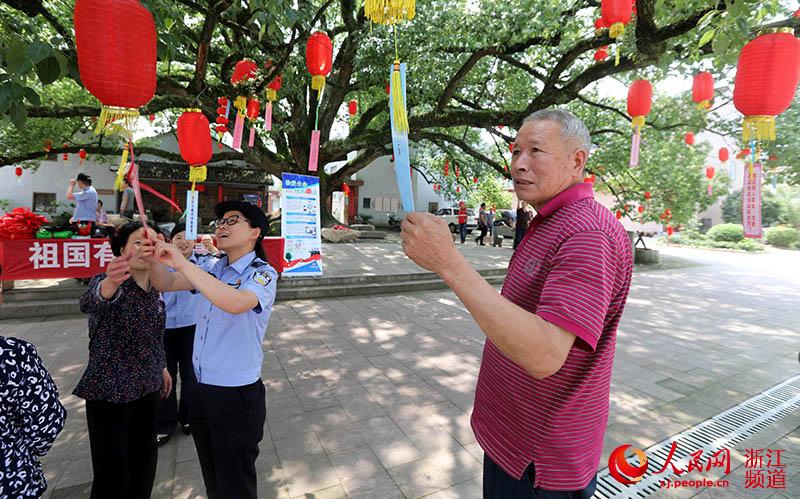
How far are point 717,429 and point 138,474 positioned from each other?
4366mm

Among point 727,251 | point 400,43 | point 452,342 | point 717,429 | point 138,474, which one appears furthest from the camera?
point 727,251

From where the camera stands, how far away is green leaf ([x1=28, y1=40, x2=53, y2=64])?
218 centimetres

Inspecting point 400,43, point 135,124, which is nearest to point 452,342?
point 135,124

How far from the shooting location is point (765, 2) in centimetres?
380

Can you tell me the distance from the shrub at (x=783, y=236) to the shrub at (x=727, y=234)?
2265 mm

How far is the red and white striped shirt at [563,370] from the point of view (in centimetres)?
107

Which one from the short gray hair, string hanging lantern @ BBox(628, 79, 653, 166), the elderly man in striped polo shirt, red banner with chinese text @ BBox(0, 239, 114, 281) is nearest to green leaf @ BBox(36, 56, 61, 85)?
the elderly man in striped polo shirt

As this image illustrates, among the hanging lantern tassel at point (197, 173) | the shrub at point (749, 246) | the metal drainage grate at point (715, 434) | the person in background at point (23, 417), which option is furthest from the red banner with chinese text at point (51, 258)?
the shrub at point (749, 246)

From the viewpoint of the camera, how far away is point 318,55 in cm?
459

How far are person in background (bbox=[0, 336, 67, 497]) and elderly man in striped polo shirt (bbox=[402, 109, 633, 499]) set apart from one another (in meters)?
1.30

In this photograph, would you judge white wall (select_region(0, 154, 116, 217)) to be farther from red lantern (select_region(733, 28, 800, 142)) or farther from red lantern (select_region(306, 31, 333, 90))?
red lantern (select_region(733, 28, 800, 142))

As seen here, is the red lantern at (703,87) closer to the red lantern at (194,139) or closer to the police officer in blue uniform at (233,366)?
the police officer in blue uniform at (233,366)

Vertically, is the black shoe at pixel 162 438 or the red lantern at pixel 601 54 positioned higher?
the red lantern at pixel 601 54

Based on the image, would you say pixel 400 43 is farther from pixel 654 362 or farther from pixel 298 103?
pixel 654 362
